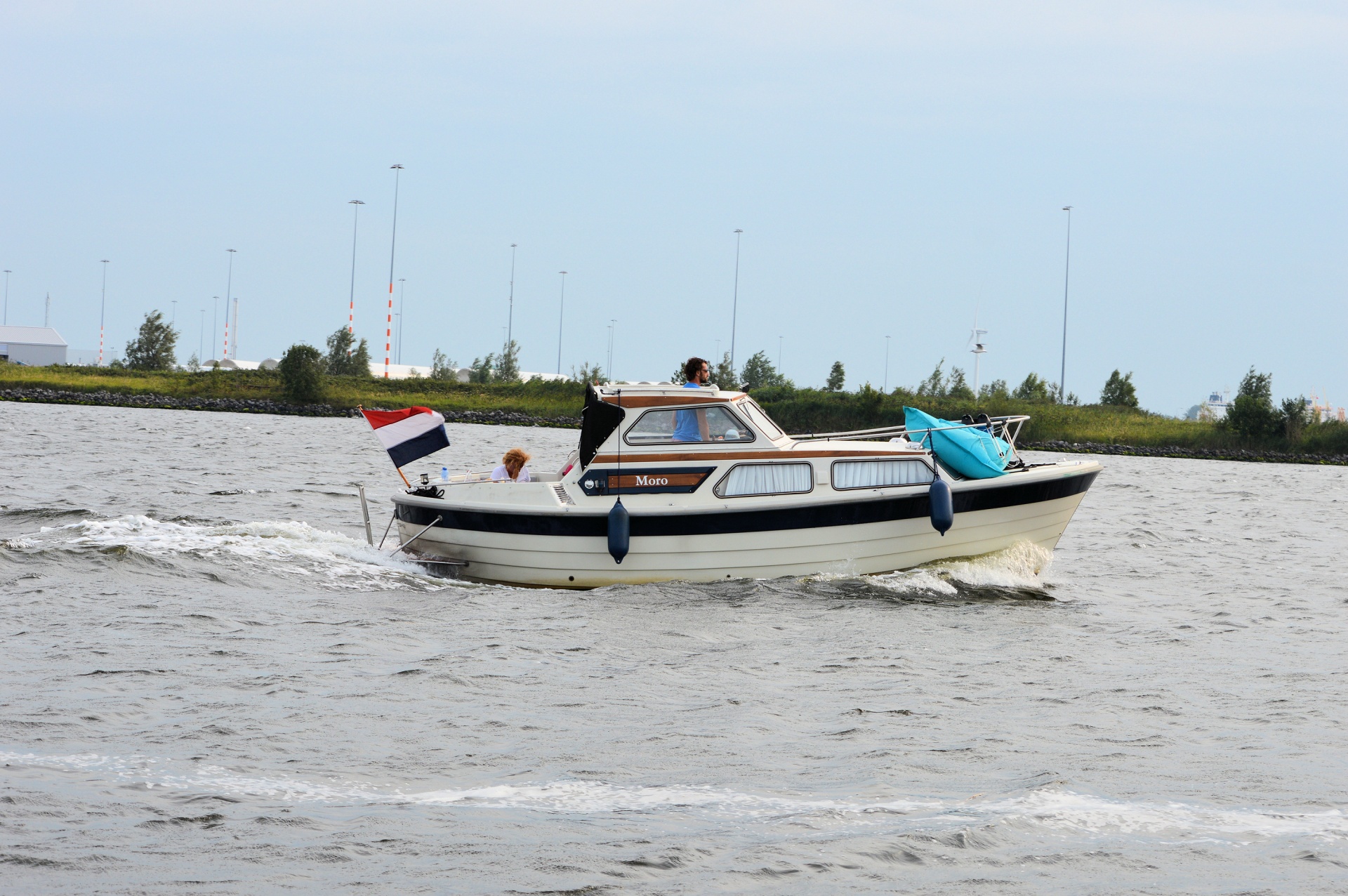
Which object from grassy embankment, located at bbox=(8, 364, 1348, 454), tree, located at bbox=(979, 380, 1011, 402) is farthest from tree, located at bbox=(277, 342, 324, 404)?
tree, located at bbox=(979, 380, 1011, 402)

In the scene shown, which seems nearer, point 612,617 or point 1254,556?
point 612,617

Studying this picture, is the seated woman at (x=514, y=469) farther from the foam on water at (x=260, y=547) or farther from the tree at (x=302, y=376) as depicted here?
the tree at (x=302, y=376)

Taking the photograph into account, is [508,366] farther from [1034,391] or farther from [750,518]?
[750,518]

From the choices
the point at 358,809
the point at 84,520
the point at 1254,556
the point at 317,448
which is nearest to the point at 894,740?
the point at 358,809

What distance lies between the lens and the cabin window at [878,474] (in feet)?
46.6

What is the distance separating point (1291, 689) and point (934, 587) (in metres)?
4.50

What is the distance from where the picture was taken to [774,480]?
14.2 meters

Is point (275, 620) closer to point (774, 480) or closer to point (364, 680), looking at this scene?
point (364, 680)

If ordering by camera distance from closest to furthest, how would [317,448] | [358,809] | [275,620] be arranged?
[358,809] < [275,620] < [317,448]

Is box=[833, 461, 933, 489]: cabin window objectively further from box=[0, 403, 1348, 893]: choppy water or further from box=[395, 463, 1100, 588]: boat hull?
box=[0, 403, 1348, 893]: choppy water

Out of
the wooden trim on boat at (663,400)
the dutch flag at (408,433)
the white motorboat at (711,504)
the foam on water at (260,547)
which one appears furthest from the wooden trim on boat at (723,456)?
the foam on water at (260,547)

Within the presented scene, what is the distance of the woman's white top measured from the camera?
589 inches

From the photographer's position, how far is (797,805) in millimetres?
7203

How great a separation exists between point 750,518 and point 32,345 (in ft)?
454
